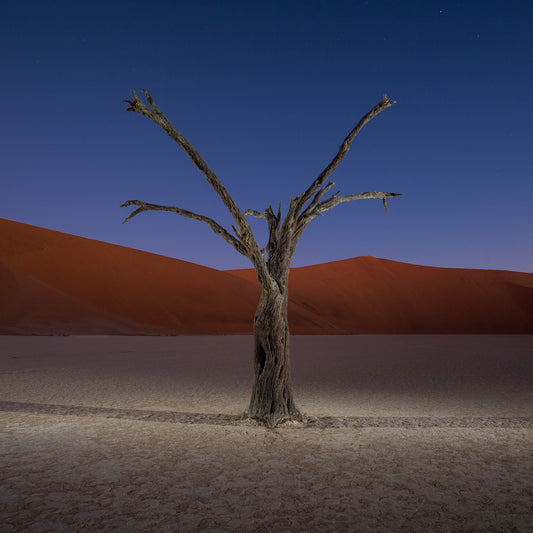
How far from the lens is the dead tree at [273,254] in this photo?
20.1 feet

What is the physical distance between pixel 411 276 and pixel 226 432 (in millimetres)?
62190

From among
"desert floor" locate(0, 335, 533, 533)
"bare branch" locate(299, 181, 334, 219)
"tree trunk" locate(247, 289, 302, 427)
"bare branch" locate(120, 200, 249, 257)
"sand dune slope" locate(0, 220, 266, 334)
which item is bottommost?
"desert floor" locate(0, 335, 533, 533)

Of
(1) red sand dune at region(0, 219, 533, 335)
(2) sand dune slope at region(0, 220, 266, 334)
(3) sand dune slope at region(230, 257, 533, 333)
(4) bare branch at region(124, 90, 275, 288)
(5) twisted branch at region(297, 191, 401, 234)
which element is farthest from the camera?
(3) sand dune slope at region(230, 257, 533, 333)

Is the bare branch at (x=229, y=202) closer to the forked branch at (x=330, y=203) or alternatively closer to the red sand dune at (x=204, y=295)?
the forked branch at (x=330, y=203)

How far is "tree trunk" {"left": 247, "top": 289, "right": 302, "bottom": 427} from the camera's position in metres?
6.29

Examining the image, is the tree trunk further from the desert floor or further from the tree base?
the desert floor

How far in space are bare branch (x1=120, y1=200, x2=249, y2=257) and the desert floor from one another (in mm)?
2388

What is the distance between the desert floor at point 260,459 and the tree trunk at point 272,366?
0.25 meters

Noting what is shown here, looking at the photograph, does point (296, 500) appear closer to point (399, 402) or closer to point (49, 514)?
point (49, 514)

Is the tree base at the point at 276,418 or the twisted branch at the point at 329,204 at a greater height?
the twisted branch at the point at 329,204

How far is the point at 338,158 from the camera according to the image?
6.68 m

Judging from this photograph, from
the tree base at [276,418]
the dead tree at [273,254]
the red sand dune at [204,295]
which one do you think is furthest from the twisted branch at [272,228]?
the red sand dune at [204,295]

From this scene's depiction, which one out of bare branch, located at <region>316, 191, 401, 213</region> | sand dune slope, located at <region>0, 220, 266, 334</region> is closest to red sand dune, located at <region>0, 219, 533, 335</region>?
sand dune slope, located at <region>0, 220, 266, 334</region>

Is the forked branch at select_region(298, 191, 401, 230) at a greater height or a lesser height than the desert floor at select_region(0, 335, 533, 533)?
greater
